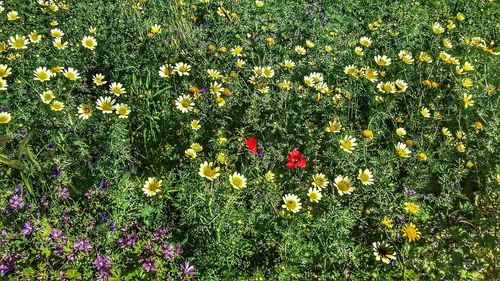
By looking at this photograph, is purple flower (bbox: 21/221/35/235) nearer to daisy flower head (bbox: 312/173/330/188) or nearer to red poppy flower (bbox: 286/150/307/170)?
red poppy flower (bbox: 286/150/307/170)

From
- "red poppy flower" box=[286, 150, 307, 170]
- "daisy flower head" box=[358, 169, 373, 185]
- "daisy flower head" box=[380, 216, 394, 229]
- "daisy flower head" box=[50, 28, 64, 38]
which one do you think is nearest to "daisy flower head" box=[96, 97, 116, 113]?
"daisy flower head" box=[50, 28, 64, 38]

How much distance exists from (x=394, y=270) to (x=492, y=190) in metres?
0.95

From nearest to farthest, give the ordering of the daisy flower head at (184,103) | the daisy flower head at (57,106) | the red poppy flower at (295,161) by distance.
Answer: the red poppy flower at (295,161) < the daisy flower head at (57,106) < the daisy flower head at (184,103)

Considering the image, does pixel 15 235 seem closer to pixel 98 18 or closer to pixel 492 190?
pixel 98 18

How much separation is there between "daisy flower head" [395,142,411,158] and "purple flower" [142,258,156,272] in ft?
5.47

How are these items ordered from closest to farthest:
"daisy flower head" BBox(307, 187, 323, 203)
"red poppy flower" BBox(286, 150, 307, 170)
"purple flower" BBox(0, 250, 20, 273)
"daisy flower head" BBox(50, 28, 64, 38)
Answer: "purple flower" BBox(0, 250, 20, 273) < "daisy flower head" BBox(307, 187, 323, 203) < "red poppy flower" BBox(286, 150, 307, 170) < "daisy flower head" BBox(50, 28, 64, 38)

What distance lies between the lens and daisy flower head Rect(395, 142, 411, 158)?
2824 mm

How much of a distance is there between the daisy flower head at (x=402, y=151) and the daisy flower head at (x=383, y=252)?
610 millimetres

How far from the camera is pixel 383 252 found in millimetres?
Result: 2553

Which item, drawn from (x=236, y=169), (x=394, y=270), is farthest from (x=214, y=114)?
(x=394, y=270)

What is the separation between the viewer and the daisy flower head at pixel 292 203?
8.29ft

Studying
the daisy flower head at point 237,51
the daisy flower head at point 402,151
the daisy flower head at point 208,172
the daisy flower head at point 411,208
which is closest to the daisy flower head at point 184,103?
the daisy flower head at point 208,172

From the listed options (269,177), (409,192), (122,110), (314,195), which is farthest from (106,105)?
(409,192)

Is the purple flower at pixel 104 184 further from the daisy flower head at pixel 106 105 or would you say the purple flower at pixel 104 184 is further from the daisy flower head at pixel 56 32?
the daisy flower head at pixel 56 32
